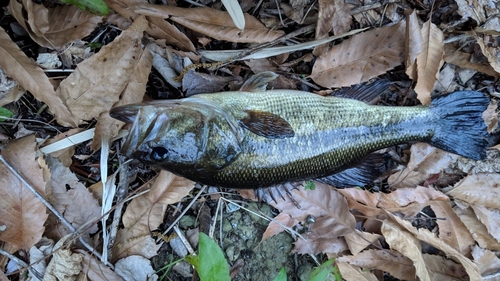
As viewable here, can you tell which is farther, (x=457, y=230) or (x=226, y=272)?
(x=457, y=230)

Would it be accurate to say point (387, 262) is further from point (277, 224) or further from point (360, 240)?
point (277, 224)

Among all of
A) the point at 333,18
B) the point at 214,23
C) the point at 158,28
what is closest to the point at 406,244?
the point at 333,18

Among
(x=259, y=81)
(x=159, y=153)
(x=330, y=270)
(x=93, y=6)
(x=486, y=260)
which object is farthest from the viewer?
(x=486, y=260)

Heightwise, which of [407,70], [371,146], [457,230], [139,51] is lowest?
[457,230]

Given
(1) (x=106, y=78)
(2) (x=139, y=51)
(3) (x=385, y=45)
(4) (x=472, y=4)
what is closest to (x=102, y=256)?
(1) (x=106, y=78)

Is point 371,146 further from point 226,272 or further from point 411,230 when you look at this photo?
point 226,272

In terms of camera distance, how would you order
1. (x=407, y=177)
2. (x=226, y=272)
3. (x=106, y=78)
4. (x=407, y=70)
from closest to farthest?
(x=226, y=272) → (x=106, y=78) → (x=407, y=70) → (x=407, y=177)
